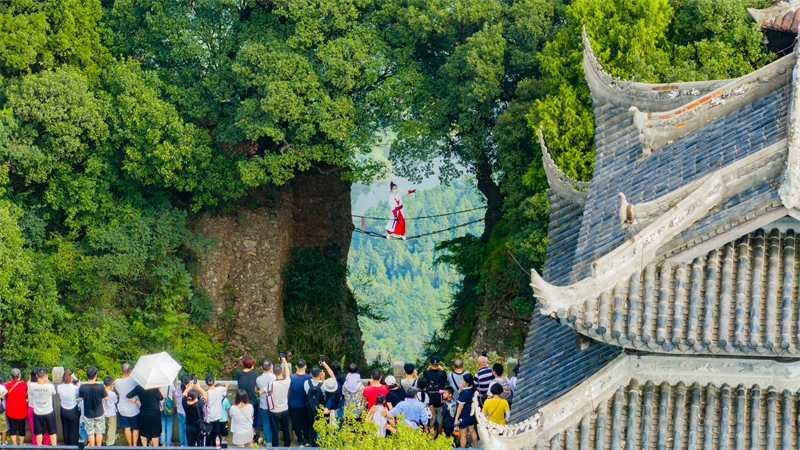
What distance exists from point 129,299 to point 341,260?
24.9 feet

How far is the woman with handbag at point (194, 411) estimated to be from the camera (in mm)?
23453

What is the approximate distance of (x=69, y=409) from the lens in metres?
24.1

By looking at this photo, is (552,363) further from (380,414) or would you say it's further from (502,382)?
(380,414)

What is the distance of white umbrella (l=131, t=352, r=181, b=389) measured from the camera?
23438 millimetres

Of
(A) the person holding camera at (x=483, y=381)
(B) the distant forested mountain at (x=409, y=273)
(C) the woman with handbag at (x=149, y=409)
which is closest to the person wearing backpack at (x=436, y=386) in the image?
(A) the person holding camera at (x=483, y=381)

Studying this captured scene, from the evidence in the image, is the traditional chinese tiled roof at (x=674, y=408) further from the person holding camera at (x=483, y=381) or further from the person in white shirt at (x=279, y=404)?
the person in white shirt at (x=279, y=404)

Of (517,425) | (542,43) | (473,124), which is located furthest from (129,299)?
(517,425)

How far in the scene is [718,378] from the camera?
16562 mm

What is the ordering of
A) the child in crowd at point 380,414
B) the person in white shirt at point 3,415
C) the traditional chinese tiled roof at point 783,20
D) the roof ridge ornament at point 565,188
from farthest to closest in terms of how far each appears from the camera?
the traditional chinese tiled roof at point 783,20 < the person in white shirt at point 3,415 < the child in crowd at point 380,414 < the roof ridge ornament at point 565,188

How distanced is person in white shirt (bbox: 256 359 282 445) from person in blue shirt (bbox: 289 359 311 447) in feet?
1.23

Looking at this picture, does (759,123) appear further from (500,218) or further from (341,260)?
(341,260)

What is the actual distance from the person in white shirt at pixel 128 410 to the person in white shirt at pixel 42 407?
1.15 m

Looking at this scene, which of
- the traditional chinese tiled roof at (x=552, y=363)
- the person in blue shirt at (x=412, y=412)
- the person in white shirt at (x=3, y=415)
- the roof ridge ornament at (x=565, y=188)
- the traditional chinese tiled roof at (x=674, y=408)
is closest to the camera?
the traditional chinese tiled roof at (x=674, y=408)

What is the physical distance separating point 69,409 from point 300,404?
395 centimetres
